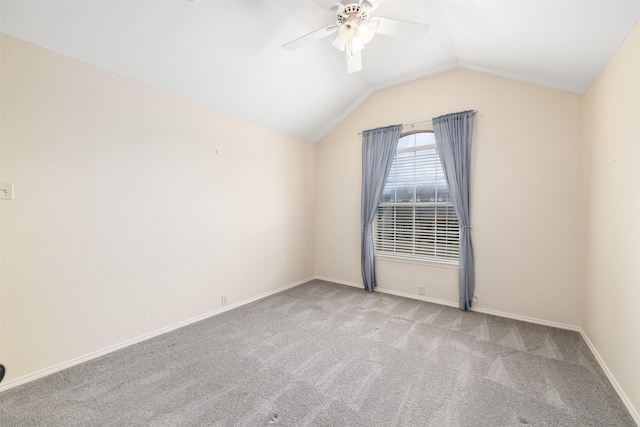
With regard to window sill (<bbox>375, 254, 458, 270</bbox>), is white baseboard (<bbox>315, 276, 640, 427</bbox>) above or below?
below

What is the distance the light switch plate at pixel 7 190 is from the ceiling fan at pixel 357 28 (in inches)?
90.2

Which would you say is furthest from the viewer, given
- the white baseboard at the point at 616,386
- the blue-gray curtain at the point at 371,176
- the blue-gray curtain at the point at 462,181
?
the blue-gray curtain at the point at 371,176

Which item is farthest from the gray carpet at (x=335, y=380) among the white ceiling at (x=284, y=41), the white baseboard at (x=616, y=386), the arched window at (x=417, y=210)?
the white ceiling at (x=284, y=41)

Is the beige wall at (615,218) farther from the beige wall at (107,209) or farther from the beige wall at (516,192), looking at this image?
the beige wall at (107,209)

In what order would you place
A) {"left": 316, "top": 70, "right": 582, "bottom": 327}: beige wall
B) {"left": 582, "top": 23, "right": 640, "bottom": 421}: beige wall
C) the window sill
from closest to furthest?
{"left": 582, "top": 23, "right": 640, "bottom": 421}: beige wall
{"left": 316, "top": 70, "right": 582, "bottom": 327}: beige wall
the window sill

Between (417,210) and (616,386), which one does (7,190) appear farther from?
(616,386)

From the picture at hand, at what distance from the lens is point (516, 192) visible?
2.88m

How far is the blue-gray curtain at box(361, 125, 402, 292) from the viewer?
3.71 m

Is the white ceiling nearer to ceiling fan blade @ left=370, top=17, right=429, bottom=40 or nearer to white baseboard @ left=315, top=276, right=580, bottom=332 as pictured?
ceiling fan blade @ left=370, top=17, right=429, bottom=40

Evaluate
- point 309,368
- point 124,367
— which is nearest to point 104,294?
point 124,367

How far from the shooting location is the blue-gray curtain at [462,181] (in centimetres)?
309

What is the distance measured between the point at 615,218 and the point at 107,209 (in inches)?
162

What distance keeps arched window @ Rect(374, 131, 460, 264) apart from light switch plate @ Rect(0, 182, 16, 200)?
3.79 m

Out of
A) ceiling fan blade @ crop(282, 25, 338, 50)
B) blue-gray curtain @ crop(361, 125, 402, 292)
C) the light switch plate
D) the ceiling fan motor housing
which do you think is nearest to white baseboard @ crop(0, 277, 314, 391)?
the light switch plate
